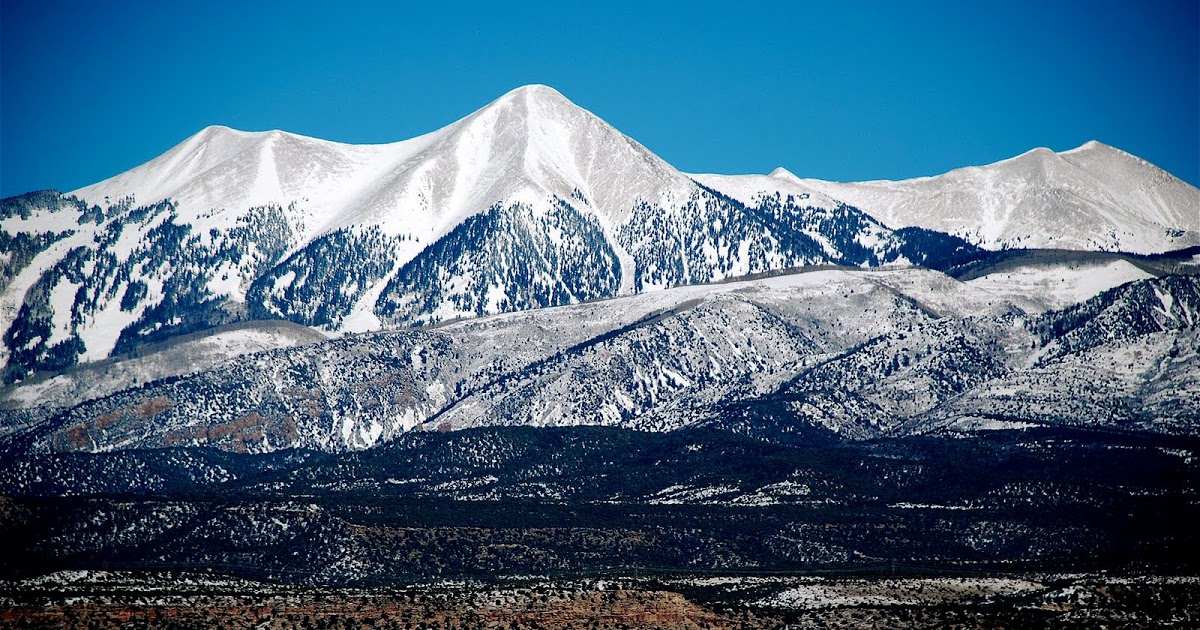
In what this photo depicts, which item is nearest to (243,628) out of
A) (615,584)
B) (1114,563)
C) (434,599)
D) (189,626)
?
(189,626)

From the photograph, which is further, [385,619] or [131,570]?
[131,570]

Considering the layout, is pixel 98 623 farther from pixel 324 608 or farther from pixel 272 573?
pixel 272 573

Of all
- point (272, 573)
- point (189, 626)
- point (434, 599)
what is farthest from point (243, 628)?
point (272, 573)

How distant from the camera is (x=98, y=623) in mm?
149750

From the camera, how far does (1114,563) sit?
604ft

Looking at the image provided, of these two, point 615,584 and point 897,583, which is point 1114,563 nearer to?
point 897,583

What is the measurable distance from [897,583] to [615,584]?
23942 mm

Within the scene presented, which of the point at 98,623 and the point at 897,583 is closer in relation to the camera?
the point at 98,623

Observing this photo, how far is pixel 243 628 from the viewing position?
491 feet

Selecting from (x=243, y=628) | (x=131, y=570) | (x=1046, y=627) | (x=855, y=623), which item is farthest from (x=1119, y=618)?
(x=131, y=570)

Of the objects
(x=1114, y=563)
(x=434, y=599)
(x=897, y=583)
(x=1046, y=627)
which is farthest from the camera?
(x=1114, y=563)

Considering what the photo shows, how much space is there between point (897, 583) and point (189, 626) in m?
58.8

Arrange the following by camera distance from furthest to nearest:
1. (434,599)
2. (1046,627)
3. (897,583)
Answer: (897,583), (434,599), (1046,627)

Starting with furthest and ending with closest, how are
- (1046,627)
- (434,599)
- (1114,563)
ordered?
(1114,563)
(434,599)
(1046,627)
